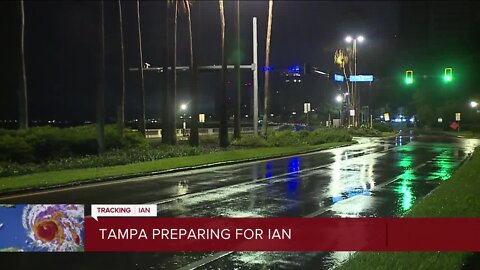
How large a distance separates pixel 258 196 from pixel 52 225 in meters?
7.42

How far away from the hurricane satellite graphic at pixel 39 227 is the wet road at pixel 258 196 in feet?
1.99

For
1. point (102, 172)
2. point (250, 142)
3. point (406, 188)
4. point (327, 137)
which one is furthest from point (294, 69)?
point (406, 188)

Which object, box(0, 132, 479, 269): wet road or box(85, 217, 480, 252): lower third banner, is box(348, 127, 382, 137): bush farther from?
box(85, 217, 480, 252): lower third banner

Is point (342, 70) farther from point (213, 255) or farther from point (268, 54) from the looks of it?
point (213, 255)

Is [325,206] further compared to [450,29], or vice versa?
[450,29]

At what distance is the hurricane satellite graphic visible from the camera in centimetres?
623

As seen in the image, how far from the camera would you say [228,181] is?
16.6 m

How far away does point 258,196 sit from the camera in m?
13.2

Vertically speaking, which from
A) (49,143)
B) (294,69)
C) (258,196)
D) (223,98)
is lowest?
(258,196)

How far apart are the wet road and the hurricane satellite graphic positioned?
608 millimetres

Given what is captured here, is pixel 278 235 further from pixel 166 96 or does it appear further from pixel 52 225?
pixel 166 96

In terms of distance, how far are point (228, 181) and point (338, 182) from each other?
11.8 ft

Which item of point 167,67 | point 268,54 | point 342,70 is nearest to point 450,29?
point 342,70

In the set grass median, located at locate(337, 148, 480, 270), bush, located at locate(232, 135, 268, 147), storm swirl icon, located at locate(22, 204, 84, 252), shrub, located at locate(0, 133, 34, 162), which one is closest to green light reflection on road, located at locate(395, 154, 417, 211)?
grass median, located at locate(337, 148, 480, 270)
